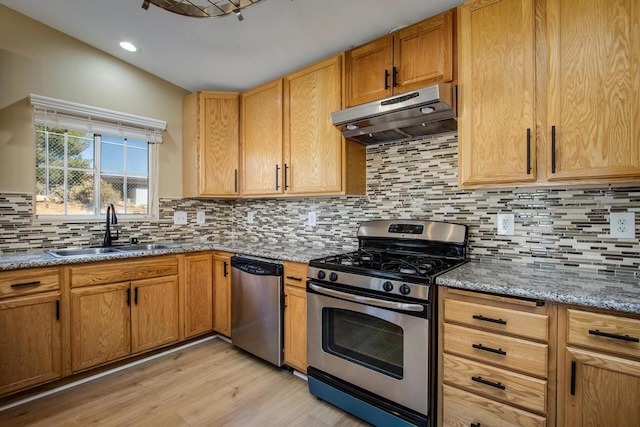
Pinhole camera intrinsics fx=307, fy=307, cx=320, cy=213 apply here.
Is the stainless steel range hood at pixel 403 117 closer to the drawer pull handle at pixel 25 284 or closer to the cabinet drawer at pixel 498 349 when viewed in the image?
the cabinet drawer at pixel 498 349

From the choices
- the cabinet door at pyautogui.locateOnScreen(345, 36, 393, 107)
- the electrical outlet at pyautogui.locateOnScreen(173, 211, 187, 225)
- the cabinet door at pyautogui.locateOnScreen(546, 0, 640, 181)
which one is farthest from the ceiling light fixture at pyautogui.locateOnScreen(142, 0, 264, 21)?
the electrical outlet at pyautogui.locateOnScreen(173, 211, 187, 225)

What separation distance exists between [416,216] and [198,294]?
2039 millimetres

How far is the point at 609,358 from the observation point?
115 centimetres

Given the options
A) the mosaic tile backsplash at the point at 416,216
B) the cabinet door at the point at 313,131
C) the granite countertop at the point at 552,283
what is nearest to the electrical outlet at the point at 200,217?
the mosaic tile backsplash at the point at 416,216

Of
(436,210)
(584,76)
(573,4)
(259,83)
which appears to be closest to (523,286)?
(436,210)

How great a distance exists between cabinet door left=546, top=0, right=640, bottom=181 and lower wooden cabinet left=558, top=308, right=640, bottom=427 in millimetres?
650

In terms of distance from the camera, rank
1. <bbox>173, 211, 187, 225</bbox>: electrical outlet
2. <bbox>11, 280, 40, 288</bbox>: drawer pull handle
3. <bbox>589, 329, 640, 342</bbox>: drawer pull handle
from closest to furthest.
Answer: <bbox>589, 329, 640, 342</bbox>: drawer pull handle → <bbox>11, 280, 40, 288</bbox>: drawer pull handle → <bbox>173, 211, 187, 225</bbox>: electrical outlet

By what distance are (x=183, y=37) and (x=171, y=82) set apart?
0.87 metres

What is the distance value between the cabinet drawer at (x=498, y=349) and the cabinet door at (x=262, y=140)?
174 centimetres

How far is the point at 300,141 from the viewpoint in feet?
8.26

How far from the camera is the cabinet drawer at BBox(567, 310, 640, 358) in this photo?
3.63ft

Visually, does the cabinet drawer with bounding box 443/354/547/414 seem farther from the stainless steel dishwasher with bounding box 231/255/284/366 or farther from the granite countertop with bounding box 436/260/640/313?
the stainless steel dishwasher with bounding box 231/255/284/366

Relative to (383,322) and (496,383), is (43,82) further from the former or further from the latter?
(496,383)

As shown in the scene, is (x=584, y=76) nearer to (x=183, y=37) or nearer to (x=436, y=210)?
(x=436, y=210)
